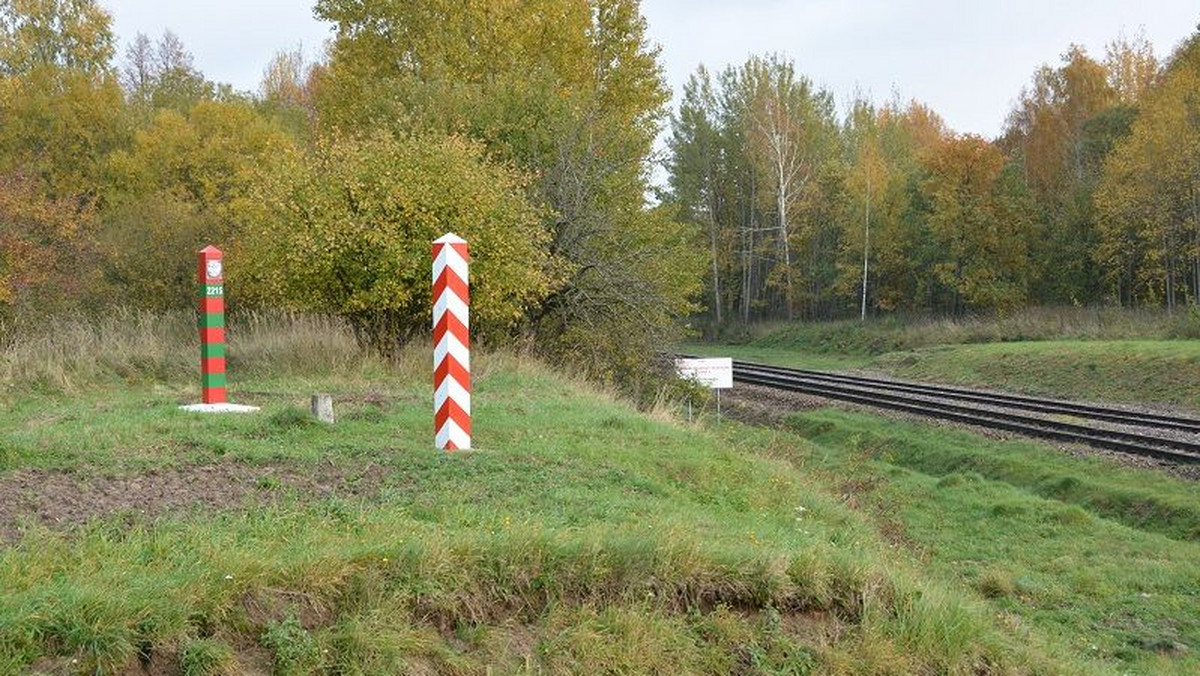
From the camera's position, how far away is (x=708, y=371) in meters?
23.5

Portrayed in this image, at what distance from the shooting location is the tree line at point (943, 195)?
47.9 m

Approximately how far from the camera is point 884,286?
6562 cm

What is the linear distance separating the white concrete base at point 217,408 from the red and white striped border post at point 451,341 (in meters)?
2.62

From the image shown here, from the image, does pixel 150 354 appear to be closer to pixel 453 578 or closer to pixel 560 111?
pixel 560 111

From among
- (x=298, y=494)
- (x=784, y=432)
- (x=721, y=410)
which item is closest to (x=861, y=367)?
(x=721, y=410)

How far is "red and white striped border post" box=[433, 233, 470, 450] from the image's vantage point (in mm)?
10141

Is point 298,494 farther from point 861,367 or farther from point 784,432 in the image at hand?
point 861,367

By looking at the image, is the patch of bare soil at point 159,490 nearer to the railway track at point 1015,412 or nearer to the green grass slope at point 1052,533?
the green grass slope at point 1052,533

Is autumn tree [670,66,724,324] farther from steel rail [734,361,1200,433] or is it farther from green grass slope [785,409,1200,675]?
green grass slope [785,409,1200,675]

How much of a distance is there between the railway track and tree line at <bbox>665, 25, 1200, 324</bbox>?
1888cm

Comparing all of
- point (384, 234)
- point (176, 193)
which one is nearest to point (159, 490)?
point (384, 234)

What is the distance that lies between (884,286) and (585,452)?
2267 inches

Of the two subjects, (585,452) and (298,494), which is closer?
(298,494)

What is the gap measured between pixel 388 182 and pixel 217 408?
7.05 metres
